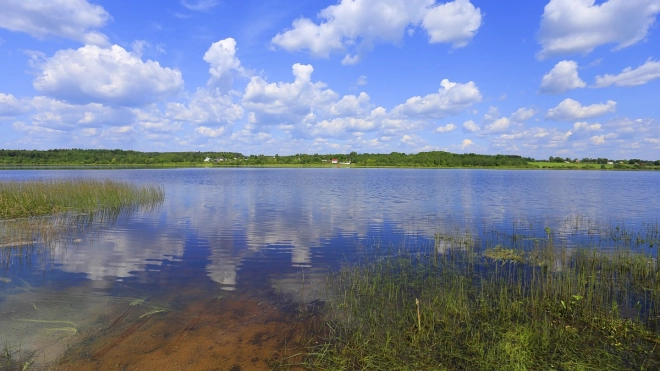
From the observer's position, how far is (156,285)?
9102mm

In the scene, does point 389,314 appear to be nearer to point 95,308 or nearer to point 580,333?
point 580,333

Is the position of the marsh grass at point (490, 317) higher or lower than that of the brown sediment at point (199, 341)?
higher

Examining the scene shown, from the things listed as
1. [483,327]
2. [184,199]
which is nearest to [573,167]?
[184,199]

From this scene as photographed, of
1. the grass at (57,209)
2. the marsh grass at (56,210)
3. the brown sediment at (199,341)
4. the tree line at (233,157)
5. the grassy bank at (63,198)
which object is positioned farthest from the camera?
the tree line at (233,157)

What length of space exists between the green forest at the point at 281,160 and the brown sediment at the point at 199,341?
131357 mm

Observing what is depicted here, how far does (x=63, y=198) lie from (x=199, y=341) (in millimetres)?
21591

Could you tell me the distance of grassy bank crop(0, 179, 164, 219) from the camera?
1877cm

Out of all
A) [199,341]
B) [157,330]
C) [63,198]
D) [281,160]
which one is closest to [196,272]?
[157,330]

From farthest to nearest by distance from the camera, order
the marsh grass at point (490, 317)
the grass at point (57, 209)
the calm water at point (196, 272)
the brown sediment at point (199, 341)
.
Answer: the grass at point (57, 209) < the calm water at point (196, 272) < the brown sediment at point (199, 341) < the marsh grass at point (490, 317)

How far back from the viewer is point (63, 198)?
873 inches

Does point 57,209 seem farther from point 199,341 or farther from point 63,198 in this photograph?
point 199,341

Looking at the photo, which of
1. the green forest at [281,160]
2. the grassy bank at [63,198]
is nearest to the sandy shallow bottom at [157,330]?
the grassy bank at [63,198]

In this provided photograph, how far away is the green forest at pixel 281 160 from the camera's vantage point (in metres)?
118

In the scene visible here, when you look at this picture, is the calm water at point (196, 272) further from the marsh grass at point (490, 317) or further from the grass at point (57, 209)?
the marsh grass at point (490, 317)
